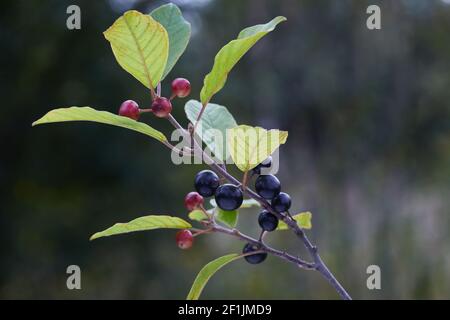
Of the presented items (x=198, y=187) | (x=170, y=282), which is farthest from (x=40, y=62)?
(x=198, y=187)

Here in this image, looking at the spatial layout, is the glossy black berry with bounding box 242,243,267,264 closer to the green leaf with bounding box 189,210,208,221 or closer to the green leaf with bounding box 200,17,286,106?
the green leaf with bounding box 189,210,208,221

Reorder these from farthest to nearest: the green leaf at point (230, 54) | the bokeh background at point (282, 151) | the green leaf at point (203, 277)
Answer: the bokeh background at point (282, 151) → the green leaf at point (203, 277) → the green leaf at point (230, 54)

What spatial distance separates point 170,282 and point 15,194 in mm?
810

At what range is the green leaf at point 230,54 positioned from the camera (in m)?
0.49

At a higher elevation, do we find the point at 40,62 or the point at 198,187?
the point at 40,62

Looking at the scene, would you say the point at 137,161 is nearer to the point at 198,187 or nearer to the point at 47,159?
the point at 47,159

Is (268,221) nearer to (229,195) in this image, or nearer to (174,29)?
(229,195)

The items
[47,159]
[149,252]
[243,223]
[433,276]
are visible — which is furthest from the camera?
[243,223]

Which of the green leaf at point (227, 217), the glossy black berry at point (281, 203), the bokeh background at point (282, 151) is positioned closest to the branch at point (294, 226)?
the glossy black berry at point (281, 203)

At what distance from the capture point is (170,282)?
2525mm

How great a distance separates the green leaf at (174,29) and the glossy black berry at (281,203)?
18 centimetres

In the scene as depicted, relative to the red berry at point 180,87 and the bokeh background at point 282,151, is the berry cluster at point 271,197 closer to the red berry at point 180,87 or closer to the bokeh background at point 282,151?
the red berry at point 180,87

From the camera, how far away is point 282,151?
317 centimetres

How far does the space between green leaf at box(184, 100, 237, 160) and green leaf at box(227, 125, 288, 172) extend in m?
0.04
